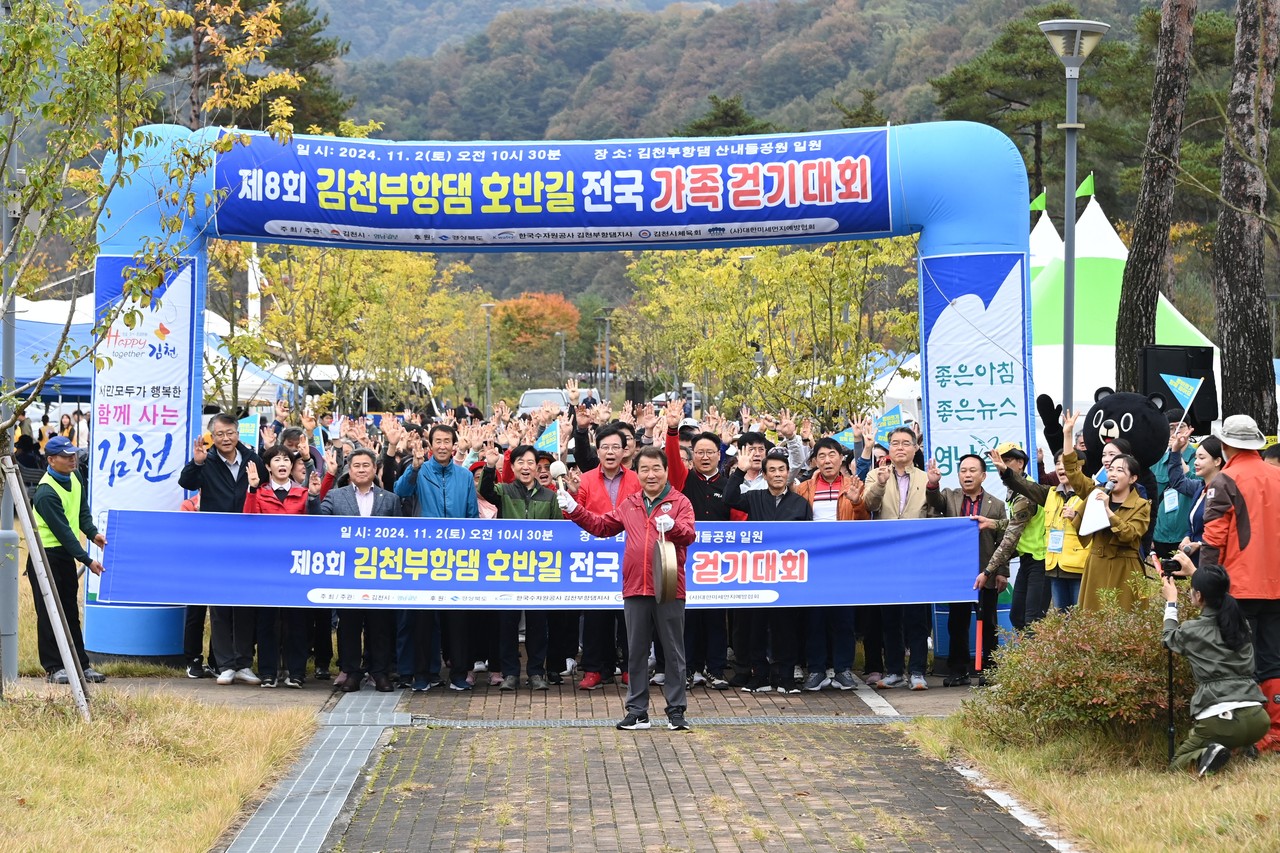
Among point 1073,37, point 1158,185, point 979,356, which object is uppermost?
point 1073,37

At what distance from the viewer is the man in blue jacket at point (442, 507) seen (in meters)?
11.6

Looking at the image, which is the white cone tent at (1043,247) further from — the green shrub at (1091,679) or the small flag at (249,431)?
the green shrub at (1091,679)

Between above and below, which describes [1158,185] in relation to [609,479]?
above

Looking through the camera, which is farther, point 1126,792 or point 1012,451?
point 1012,451

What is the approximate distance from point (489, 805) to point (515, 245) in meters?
5.75

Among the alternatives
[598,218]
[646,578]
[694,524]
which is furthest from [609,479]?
[598,218]

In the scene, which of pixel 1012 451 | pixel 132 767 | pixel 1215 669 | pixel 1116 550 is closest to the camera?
pixel 1215 669

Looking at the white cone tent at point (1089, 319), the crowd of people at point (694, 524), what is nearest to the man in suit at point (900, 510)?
the crowd of people at point (694, 524)

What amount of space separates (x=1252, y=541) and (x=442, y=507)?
597cm

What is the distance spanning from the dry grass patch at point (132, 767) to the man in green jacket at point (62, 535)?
6.89 ft

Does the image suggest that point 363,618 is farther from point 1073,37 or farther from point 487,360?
point 487,360

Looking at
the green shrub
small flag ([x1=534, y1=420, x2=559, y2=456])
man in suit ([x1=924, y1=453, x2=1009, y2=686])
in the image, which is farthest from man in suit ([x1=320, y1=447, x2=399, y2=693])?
the green shrub

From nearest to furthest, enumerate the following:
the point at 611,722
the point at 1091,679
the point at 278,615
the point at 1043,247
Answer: the point at 1091,679, the point at 611,722, the point at 278,615, the point at 1043,247

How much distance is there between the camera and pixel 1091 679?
8.27 meters
